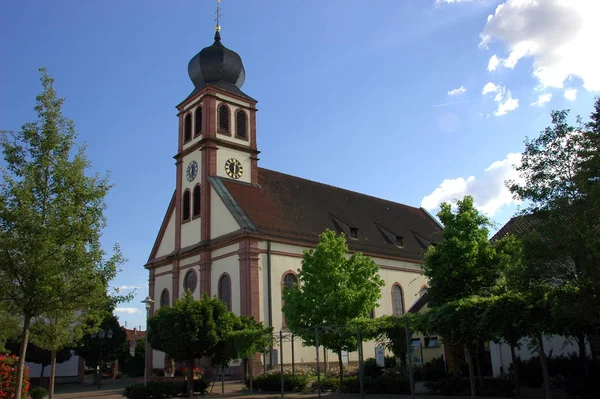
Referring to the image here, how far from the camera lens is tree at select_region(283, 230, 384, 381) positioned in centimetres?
2695

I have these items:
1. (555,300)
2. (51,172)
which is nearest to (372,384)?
(555,300)

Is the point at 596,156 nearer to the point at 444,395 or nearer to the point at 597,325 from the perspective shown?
the point at 597,325

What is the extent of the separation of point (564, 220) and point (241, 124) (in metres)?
33.2

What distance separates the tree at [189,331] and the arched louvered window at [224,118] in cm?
1847

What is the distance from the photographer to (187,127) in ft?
148

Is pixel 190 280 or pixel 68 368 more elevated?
pixel 190 280

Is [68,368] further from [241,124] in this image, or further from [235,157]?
[241,124]

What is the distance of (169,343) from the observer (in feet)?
86.7

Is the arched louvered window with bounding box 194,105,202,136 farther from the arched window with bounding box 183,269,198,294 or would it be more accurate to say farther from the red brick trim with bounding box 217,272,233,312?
the red brick trim with bounding box 217,272,233,312

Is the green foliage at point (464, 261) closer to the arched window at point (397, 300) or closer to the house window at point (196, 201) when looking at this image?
the arched window at point (397, 300)

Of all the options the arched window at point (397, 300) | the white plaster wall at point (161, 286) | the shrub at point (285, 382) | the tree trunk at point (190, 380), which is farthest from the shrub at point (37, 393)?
the arched window at point (397, 300)

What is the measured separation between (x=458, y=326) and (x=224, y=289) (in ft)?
69.8

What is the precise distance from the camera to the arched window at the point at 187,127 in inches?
1764

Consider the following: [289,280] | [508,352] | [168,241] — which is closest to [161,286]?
[168,241]
